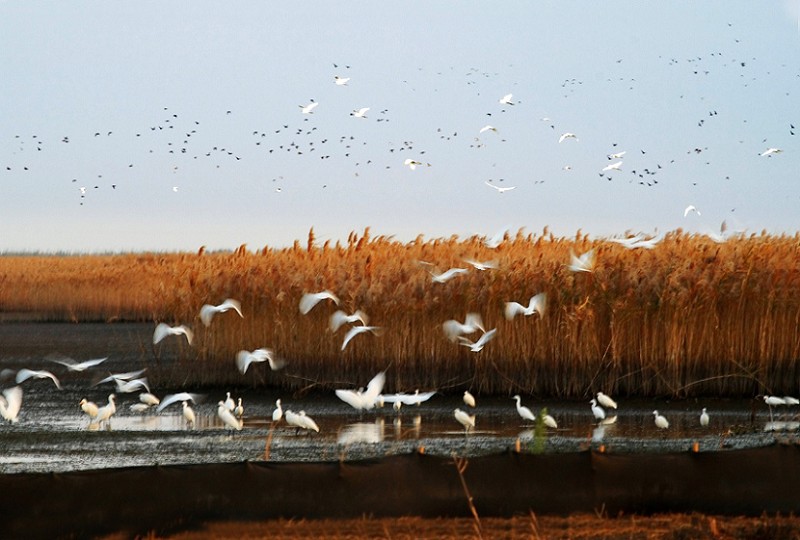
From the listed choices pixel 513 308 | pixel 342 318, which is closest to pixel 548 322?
pixel 513 308

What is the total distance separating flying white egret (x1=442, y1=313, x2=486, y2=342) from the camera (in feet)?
38.2

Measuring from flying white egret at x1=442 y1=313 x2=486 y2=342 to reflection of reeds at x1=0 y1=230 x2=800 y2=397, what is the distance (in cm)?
15

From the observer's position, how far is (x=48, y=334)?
2406cm

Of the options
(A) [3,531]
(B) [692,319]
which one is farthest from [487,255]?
(A) [3,531]

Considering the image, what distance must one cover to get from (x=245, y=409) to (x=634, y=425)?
161 inches

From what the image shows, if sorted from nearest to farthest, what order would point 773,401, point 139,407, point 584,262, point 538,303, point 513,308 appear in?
point 773,401 < point 139,407 < point 513,308 < point 538,303 < point 584,262

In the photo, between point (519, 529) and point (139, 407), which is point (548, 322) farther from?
point (519, 529)

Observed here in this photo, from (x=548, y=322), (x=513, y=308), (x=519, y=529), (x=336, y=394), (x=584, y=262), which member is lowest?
(x=336, y=394)

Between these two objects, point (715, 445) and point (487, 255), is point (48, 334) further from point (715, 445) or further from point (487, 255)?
point (715, 445)

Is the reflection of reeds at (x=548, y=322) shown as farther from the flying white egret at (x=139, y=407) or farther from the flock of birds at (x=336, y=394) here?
the flying white egret at (x=139, y=407)

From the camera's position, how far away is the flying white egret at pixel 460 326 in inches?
458

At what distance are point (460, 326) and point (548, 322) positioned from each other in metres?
1.56

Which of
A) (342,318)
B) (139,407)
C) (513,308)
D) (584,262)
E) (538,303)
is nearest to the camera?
(139,407)

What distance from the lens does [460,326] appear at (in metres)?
11.6
